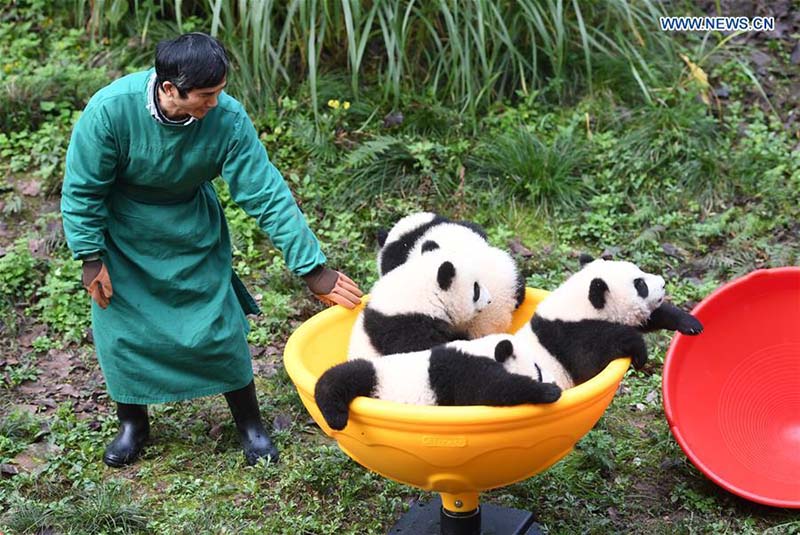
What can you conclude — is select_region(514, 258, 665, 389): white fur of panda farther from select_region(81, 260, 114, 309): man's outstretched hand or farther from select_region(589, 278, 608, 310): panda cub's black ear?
select_region(81, 260, 114, 309): man's outstretched hand

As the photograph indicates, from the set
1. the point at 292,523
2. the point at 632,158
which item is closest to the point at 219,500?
the point at 292,523

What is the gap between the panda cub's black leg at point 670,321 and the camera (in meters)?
3.26

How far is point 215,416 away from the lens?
426 cm

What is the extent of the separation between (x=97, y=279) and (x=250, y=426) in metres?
0.86

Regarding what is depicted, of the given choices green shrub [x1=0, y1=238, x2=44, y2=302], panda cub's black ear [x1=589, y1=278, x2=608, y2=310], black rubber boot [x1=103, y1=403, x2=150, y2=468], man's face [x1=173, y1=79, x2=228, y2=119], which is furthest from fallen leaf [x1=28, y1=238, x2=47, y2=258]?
panda cub's black ear [x1=589, y1=278, x2=608, y2=310]

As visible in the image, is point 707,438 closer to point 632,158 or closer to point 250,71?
point 632,158

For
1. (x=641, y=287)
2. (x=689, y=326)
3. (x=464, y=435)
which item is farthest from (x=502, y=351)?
(x=689, y=326)

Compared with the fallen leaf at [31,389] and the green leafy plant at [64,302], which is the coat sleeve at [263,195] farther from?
the green leafy plant at [64,302]

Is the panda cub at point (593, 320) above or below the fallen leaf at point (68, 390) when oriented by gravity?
above

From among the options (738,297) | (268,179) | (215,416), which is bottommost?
(215,416)

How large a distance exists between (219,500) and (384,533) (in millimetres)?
627

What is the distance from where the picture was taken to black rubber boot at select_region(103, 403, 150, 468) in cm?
392

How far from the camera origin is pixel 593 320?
10.5 ft

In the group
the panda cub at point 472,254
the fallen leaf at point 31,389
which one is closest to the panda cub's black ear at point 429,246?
the panda cub at point 472,254
